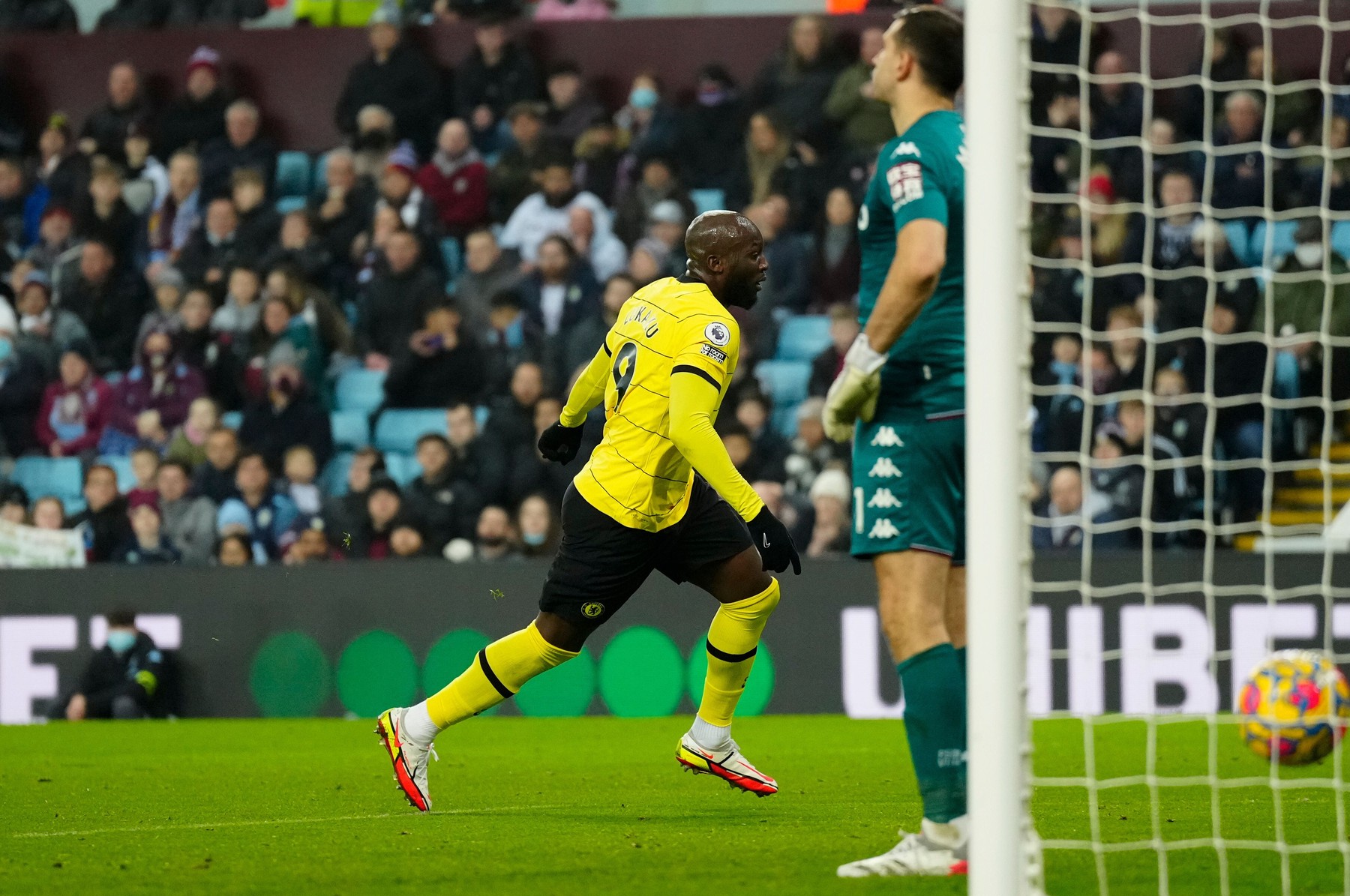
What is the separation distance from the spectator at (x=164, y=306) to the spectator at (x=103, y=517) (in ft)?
4.91

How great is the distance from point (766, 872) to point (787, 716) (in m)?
5.60

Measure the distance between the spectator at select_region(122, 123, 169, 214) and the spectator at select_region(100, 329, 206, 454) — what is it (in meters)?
1.71

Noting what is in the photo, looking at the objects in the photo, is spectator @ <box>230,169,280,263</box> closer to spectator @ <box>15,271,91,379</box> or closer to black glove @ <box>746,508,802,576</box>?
spectator @ <box>15,271,91,379</box>

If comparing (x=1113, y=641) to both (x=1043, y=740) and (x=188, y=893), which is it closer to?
(x=1043, y=740)

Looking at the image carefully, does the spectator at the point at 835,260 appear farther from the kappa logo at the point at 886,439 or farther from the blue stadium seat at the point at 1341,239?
the kappa logo at the point at 886,439

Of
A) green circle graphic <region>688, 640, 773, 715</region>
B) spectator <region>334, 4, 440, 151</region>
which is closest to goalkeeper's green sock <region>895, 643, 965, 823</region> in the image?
green circle graphic <region>688, 640, 773, 715</region>

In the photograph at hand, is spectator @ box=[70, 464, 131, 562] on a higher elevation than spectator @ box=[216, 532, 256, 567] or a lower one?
higher

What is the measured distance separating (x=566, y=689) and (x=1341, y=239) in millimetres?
5808

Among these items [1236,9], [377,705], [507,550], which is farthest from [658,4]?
[377,705]

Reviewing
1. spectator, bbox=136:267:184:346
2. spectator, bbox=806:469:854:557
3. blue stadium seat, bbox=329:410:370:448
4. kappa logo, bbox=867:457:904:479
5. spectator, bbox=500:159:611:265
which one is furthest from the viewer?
spectator, bbox=500:159:611:265

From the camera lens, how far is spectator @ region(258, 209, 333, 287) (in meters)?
12.9

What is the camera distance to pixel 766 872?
4230 mm

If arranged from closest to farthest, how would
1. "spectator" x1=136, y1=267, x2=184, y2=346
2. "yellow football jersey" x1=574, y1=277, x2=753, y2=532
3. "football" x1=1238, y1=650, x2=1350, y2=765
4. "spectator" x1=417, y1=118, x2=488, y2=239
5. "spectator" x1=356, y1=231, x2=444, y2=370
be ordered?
"football" x1=1238, y1=650, x2=1350, y2=765 < "yellow football jersey" x1=574, y1=277, x2=753, y2=532 < "spectator" x1=356, y1=231, x2=444, y2=370 < "spectator" x1=136, y1=267, x2=184, y2=346 < "spectator" x1=417, y1=118, x2=488, y2=239

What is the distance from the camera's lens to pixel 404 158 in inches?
532
